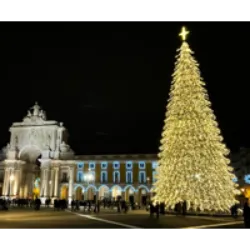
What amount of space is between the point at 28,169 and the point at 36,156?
3564 mm

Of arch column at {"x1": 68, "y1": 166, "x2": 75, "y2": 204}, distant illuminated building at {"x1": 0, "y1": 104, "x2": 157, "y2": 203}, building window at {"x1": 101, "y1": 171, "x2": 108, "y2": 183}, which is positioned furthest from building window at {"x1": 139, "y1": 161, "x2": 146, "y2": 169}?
arch column at {"x1": 68, "y1": 166, "x2": 75, "y2": 204}

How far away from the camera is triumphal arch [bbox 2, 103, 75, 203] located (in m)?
65.0

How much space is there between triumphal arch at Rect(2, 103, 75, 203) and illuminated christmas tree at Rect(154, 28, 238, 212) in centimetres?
4428

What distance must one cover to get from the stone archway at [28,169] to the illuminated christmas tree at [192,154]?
163ft

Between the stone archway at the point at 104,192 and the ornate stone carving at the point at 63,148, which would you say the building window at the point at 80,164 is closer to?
the ornate stone carving at the point at 63,148

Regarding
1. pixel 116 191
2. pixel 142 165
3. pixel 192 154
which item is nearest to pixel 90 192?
pixel 116 191

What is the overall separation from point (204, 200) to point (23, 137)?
54865mm

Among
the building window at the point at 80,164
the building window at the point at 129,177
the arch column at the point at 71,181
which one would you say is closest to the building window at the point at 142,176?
the building window at the point at 129,177

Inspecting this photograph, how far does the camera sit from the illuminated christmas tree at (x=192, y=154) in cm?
2284

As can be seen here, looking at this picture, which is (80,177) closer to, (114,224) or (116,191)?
(116,191)

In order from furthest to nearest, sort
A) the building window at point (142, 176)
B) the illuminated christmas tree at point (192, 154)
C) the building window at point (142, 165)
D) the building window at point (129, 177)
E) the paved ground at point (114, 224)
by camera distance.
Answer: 1. the building window at point (142, 165)
2. the building window at point (129, 177)
3. the building window at point (142, 176)
4. the illuminated christmas tree at point (192, 154)
5. the paved ground at point (114, 224)
